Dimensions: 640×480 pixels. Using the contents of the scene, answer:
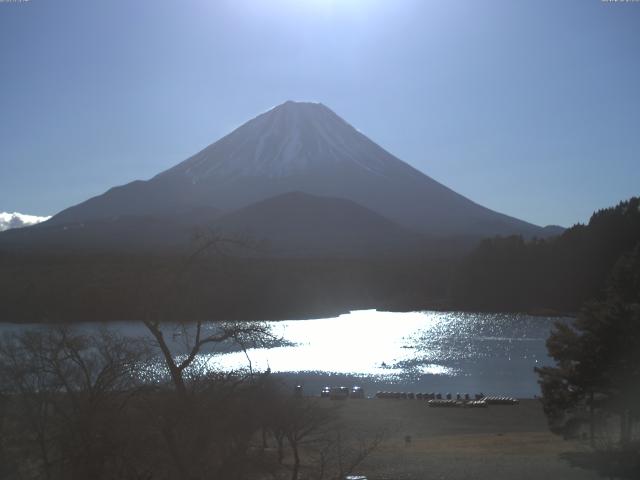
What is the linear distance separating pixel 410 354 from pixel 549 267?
22.0 metres

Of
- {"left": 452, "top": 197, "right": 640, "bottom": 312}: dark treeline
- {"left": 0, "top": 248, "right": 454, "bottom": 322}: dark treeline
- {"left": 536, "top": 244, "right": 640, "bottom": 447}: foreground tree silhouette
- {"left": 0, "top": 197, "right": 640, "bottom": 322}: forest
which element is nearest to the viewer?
{"left": 0, "top": 248, "right": 454, "bottom": 322}: dark treeline

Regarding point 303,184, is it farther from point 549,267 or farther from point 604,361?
point 604,361

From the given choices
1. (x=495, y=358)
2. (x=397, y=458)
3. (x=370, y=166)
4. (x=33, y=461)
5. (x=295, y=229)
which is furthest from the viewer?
(x=370, y=166)

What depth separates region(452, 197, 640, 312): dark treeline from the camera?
45312mm

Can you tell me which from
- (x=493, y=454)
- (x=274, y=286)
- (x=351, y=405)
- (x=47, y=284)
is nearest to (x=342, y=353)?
(x=274, y=286)

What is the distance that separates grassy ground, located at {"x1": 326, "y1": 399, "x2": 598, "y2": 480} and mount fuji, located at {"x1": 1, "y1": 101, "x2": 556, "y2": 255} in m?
52.9

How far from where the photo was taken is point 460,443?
12523 millimetres

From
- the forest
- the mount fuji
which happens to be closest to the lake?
the forest

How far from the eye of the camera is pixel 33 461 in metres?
5.19

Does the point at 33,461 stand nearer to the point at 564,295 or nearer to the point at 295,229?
the point at 564,295

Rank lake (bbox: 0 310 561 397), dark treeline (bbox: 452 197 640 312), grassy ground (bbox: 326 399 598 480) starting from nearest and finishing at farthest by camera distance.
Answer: grassy ground (bbox: 326 399 598 480) < lake (bbox: 0 310 561 397) < dark treeline (bbox: 452 197 640 312)

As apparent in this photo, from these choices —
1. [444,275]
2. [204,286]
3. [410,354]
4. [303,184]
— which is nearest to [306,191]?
[303,184]

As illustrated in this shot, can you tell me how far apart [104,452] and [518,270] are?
46898mm

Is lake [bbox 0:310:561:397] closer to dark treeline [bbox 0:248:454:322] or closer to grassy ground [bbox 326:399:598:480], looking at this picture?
dark treeline [bbox 0:248:454:322]
